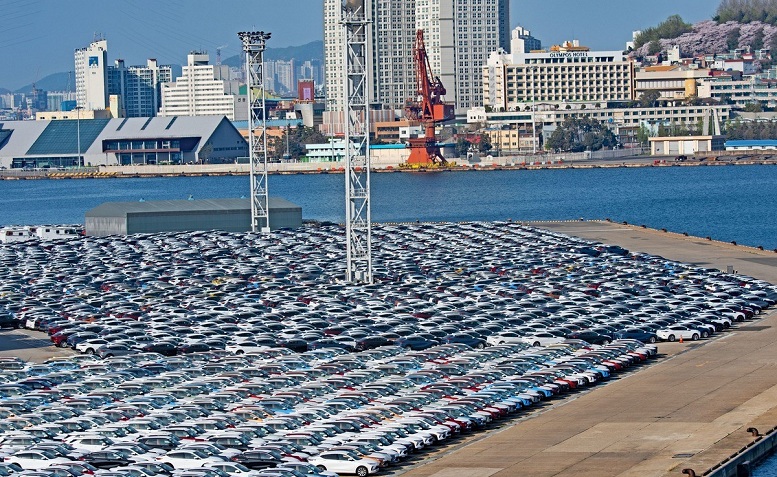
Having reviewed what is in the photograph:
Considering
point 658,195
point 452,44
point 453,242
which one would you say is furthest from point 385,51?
point 453,242

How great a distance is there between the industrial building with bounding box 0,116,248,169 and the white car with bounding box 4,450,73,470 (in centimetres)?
12943

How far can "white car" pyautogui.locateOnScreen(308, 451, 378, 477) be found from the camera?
1961 centimetres

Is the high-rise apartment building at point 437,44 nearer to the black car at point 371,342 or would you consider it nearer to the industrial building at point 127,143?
the industrial building at point 127,143

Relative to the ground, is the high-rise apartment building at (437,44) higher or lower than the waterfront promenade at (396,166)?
higher

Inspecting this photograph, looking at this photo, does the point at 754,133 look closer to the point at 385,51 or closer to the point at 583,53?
the point at 583,53

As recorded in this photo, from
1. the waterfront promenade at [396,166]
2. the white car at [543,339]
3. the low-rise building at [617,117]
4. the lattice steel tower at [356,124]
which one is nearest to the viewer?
the white car at [543,339]

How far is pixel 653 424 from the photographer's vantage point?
22.1m

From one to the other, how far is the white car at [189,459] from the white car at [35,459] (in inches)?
51.3

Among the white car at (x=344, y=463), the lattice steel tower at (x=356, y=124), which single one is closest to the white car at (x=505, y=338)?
the lattice steel tower at (x=356, y=124)

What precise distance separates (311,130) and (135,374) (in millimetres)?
133271

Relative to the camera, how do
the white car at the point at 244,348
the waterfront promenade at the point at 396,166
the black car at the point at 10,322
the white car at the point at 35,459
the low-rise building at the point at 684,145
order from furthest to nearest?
the low-rise building at the point at 684,145 < the waterfront promenade at the point at 396,166 < the black car at the point at 10,322 < the white car at the point at 244,348 < the white car at the point at 35,459

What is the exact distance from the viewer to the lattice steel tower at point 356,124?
1558 inches

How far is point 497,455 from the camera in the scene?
20562 mm

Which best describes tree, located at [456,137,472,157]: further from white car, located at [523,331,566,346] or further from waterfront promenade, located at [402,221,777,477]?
waterfront promenade, located at [402,221,777,477]
